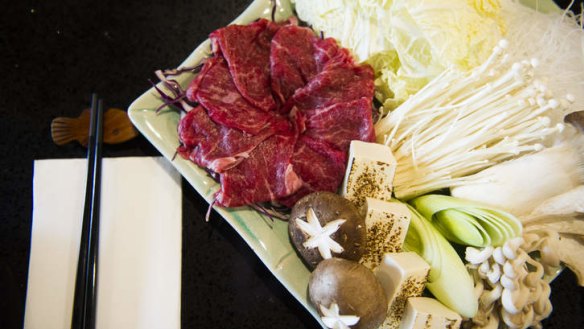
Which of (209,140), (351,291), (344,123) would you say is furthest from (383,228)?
(209,140)

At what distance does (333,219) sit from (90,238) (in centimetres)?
97

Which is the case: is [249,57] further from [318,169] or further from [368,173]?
[368,173]

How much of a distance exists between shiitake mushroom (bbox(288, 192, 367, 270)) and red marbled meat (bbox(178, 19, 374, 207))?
14 centimetres

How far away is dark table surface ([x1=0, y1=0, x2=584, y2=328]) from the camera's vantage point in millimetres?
1737

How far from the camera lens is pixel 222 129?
1707 mm

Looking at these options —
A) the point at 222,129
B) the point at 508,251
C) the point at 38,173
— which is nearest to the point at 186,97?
the point at 222,129

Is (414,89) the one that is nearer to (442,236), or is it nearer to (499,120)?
(499,120)

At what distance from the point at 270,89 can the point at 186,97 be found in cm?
37

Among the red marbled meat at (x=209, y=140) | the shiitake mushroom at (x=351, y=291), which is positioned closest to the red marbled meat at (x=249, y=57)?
the red marbled meat at (x=209, y=140)

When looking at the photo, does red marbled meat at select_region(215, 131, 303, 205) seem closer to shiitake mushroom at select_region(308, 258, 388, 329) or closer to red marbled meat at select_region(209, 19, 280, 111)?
red marbled meat at select_region(209, 19, 280, 111)

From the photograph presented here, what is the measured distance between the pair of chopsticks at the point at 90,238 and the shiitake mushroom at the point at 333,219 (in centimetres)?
81

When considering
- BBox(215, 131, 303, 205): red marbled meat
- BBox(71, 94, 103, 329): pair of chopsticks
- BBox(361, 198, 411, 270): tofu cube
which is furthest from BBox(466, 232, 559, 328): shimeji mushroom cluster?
BBox(71, 94, 103, 329): pair of chopsticks

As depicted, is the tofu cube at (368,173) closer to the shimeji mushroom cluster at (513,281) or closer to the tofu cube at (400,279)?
the tofu cube at (400,279)

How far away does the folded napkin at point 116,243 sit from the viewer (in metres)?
1.62
